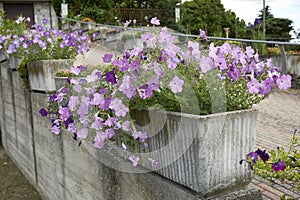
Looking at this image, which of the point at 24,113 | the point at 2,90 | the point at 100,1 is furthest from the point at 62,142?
the point at 100,1

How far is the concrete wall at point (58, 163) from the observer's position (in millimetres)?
2326

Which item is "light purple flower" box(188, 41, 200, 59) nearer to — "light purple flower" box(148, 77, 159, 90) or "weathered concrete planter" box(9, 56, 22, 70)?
"light purple flower" box(148, 77, 159, 90)

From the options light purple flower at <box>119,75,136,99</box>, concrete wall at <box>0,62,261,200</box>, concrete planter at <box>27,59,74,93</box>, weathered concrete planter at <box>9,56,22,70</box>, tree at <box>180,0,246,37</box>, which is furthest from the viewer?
tree at <box>180,0,246,37</box>

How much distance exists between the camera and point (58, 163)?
443cm

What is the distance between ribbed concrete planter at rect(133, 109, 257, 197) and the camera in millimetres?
1838

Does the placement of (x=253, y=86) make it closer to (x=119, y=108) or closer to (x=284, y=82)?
(x=284, y=82)

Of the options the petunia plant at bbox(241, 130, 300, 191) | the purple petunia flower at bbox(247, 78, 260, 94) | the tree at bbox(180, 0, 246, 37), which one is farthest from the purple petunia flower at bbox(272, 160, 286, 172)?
the tree at bbox(180, 0, 246, 37)

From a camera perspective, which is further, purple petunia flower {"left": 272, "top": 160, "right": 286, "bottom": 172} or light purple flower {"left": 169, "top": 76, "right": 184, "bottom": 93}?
light purple flower {"left": 169, "top": 76, "right": 184, "bottom": 93}

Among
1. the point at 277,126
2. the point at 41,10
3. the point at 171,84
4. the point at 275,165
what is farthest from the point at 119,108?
the point at 41,10

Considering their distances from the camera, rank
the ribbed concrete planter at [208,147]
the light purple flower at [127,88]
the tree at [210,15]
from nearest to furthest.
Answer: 1. the ribbed concrete planter at [208,147]
2. the light purple flower at [127,88]
3. the tree at [210,15]

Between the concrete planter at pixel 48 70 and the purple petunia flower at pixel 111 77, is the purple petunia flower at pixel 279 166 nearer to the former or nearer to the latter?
the purple petunia flower at pixel 111 77

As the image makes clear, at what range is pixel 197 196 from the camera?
1914 millimetres

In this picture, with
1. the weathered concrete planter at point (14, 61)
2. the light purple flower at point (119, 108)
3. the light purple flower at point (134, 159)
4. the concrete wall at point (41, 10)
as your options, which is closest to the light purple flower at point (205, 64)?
the light purple flower at point (119, 108)

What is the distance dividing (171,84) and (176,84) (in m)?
0.03
